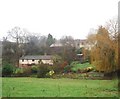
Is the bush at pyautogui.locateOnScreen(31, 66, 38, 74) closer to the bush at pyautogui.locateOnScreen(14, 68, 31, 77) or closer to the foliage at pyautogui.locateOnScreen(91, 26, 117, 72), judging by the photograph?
the bush at pyautogui.locateOnScreen(14, 68, 31, 77)

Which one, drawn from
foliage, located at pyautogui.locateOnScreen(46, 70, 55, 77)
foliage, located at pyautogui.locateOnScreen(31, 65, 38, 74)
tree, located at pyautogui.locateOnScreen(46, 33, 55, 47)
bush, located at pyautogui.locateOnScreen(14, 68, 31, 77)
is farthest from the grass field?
tree, located at pyautogui.locateOnScreen(46, 33, 55, 47)

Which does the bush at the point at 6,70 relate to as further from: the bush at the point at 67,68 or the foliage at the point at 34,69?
the bush at the point at 67,68

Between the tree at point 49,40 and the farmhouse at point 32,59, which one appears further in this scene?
the tree at point 49,40

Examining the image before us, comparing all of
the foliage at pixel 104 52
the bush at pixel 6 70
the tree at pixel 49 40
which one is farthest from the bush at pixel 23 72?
the tree at pixel 49 40

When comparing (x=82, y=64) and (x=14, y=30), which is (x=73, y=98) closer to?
(x=82, y=64)

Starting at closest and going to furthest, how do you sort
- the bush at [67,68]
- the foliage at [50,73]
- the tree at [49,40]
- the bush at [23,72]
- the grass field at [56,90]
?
the grass field at [56,90]
the foliage at [50,73]
the bush at [23,72]
the bush at [67,68]
the tree at [49,40]

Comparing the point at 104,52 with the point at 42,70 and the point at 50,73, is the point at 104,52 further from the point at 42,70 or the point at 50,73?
the point at 42,70

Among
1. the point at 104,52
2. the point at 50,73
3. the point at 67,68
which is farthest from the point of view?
the point at 67,68

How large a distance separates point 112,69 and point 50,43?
15462 millimetres

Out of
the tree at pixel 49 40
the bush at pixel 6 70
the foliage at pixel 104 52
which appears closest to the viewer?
the foliage at pixel 104 52

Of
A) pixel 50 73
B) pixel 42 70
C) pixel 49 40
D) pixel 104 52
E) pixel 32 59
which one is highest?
pixel 49 40

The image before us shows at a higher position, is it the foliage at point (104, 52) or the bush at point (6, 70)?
the foliage at point (104, 52)

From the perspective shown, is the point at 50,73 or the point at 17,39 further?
the point at 17,39

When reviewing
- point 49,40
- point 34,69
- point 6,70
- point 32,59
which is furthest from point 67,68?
point 49,40
